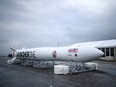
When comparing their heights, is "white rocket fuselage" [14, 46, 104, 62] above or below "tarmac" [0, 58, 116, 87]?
above

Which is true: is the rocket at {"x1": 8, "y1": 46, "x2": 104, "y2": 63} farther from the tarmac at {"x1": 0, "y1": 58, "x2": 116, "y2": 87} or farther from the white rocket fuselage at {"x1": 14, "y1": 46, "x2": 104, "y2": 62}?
the tarmac at {"x1": 0, "y1": 58, "x2": 116, "y2": 87}

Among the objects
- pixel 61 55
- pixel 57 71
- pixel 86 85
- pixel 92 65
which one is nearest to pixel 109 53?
pixel 92 65

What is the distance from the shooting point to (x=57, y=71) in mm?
13227

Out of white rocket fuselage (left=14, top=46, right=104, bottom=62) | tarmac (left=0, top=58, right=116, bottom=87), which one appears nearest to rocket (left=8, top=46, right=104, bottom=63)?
white rocket fuselage (left=14, top=46, right=104, bottom=62)

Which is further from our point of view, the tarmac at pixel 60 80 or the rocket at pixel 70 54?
the rocket at pixel 70 54

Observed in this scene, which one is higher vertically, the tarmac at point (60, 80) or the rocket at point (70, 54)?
the rocket at point (70, 54)

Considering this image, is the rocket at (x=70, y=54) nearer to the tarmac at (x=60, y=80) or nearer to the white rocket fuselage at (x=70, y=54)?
the white rocket fuselage at (x=70, y=54)

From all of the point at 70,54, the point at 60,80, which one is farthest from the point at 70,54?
the point at 60,80

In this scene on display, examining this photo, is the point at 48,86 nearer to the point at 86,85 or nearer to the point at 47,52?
the point at 86,85

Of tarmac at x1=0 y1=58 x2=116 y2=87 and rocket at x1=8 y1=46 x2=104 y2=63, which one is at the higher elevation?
rocket at x1=8 y1=46 x2=104 y2=63

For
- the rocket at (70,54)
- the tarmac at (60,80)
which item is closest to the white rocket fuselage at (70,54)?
the rocket at (70,54)

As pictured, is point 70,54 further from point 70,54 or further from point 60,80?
point 60,80

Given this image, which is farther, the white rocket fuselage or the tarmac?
the white rocket fuselage

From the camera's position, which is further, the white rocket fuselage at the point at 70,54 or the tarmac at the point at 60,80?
the white rocket fuselage at the point at 70,54
